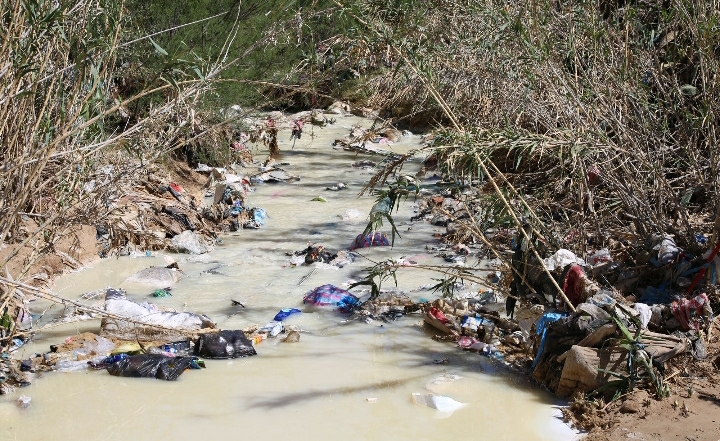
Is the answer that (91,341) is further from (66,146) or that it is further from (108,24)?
(108,24)

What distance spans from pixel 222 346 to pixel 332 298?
0.95m

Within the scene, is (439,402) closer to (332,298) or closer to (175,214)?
(332,298)

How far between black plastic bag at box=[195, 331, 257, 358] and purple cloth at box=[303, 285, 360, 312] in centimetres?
76

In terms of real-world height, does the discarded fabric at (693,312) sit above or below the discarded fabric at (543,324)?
above

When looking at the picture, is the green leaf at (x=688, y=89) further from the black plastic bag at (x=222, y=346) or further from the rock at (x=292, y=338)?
the black plastic bag at (x=222, y=346)

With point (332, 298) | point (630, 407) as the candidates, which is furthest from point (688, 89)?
point (332, 298)

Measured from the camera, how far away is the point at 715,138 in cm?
408

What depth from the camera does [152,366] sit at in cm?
379

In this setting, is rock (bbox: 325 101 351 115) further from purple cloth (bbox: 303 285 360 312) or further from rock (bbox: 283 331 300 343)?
rock (bbox: 283 331 300 343)

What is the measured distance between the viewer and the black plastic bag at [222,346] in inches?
158

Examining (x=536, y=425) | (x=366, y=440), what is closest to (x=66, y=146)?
(x=366, y=440)

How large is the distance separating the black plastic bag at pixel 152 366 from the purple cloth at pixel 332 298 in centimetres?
108

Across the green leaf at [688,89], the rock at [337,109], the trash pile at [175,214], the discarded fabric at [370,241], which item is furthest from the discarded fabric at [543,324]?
the rock at [337,109]

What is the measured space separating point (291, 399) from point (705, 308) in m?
1.90
